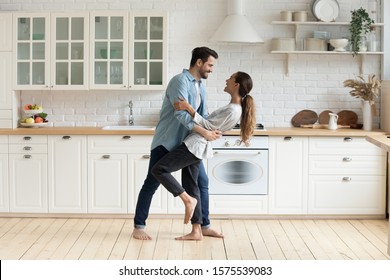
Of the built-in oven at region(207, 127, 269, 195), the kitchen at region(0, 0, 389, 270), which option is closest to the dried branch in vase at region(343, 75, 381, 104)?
the kitchen at region(0, 0, 389, 270)

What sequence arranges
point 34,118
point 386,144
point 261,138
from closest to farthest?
point 386,144 < point 261,138 < point 34,118

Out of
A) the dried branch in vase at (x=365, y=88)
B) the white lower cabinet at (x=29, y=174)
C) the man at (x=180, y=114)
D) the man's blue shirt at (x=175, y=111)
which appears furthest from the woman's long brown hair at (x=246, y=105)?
the white lower cabinet at (x=29, y=174)

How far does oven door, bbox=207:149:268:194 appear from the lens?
276 inches

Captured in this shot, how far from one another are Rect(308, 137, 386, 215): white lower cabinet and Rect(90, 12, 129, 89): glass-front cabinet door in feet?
6.27

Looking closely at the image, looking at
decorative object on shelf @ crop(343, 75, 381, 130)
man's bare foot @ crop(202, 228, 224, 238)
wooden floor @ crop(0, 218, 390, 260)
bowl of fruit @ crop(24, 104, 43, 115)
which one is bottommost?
wooden floor @ crop(0, 218, 390, 260)

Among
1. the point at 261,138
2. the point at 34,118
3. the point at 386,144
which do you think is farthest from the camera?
the point at 34,118

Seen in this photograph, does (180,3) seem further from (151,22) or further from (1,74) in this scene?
(1,74)

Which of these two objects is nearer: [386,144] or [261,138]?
[386,144]

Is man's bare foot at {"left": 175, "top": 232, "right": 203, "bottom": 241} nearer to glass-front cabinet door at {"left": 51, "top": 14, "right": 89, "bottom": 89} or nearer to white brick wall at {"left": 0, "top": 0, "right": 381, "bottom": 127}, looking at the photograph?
white brick wall at {"left": 0, "top": 0, "right": 381, "bottom": 127}

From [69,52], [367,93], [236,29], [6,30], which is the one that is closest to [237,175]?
[236,29]

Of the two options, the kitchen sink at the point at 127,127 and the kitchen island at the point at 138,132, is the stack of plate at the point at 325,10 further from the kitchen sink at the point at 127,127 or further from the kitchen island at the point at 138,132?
A: the kitchen sink at the point at 127,127

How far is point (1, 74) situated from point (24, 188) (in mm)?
1128

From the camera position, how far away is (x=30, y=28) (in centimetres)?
728

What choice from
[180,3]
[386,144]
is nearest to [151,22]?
[180,3]
